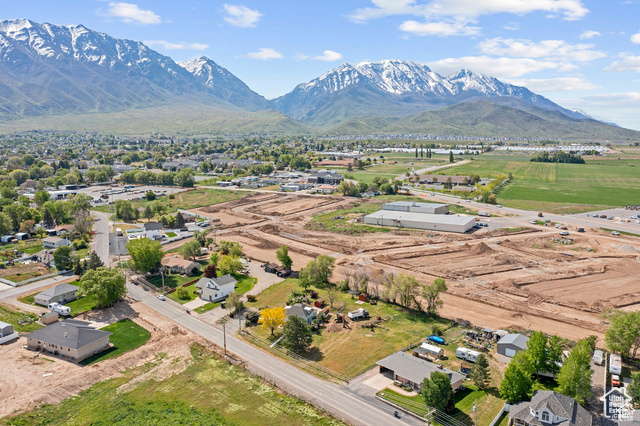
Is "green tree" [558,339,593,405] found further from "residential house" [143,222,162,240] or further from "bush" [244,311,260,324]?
"residential house" [143,222,162,240]

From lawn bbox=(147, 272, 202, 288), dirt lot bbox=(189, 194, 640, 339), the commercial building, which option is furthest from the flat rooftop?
lawn bbox=(147, 272, 202, 288)

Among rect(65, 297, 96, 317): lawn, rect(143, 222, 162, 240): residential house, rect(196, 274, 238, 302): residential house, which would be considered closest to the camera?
rect(65, 297, 96, 317): lawn

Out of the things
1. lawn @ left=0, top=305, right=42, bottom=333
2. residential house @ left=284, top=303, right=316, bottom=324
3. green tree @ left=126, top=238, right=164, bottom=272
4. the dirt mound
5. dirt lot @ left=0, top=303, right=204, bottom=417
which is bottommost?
dirt lot @ left=0, top=303, right=204, bottom=417

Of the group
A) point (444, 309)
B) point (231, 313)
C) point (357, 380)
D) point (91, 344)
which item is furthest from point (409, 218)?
point (91, 344)

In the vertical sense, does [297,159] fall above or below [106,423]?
above

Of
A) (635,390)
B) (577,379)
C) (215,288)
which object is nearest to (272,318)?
(215,288)

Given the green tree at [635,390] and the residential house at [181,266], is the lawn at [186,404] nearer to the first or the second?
the green tree at [635,390]

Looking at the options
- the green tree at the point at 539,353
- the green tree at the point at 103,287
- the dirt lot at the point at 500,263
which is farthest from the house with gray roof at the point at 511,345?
the green tree at the point at 103,287

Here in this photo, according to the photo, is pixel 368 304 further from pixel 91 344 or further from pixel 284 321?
pixel 91 344
